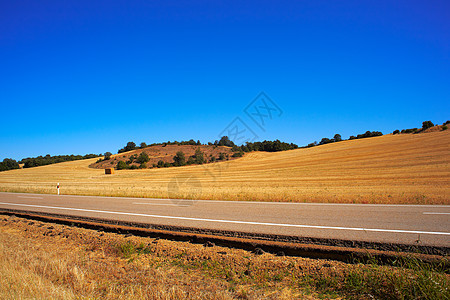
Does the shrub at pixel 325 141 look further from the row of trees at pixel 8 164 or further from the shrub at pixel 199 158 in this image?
the row of trees at pixel 8 164

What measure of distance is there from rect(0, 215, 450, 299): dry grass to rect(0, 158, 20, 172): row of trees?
82650mm

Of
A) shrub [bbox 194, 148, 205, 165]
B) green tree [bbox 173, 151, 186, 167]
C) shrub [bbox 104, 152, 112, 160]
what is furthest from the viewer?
shrub [bbox 104, 152, 112, 160]

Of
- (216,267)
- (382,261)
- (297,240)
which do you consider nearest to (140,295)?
(216,267)

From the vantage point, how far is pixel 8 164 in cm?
7119

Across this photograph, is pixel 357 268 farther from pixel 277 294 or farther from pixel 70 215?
pixel 70 215

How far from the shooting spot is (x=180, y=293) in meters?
3.96

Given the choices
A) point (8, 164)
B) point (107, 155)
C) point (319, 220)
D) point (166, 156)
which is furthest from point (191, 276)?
point (8, 164)

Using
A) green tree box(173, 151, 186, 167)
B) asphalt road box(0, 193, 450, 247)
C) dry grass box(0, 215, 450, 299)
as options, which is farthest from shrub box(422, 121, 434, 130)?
dry grass box(0, 215, 450, 299)

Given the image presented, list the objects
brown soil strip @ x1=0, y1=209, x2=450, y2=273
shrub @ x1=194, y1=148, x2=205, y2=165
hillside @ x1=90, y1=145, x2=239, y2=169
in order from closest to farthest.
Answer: brown soil strip @ x1=0, y1=209, x2=450, y2=273, shrub @ x1=194, y1=148, x2=205, y2=165, hillside @ x1=90, y1=145, x2=239, y2=169

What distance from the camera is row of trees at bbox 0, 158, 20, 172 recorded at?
69688mm

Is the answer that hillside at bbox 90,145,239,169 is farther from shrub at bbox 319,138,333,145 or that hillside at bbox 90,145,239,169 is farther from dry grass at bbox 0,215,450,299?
dry grass at bbox 0,215,450,299

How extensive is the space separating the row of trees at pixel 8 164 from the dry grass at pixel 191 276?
8265 cm

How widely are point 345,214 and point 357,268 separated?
4.01 meters

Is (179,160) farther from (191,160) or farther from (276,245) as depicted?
(276,245)
